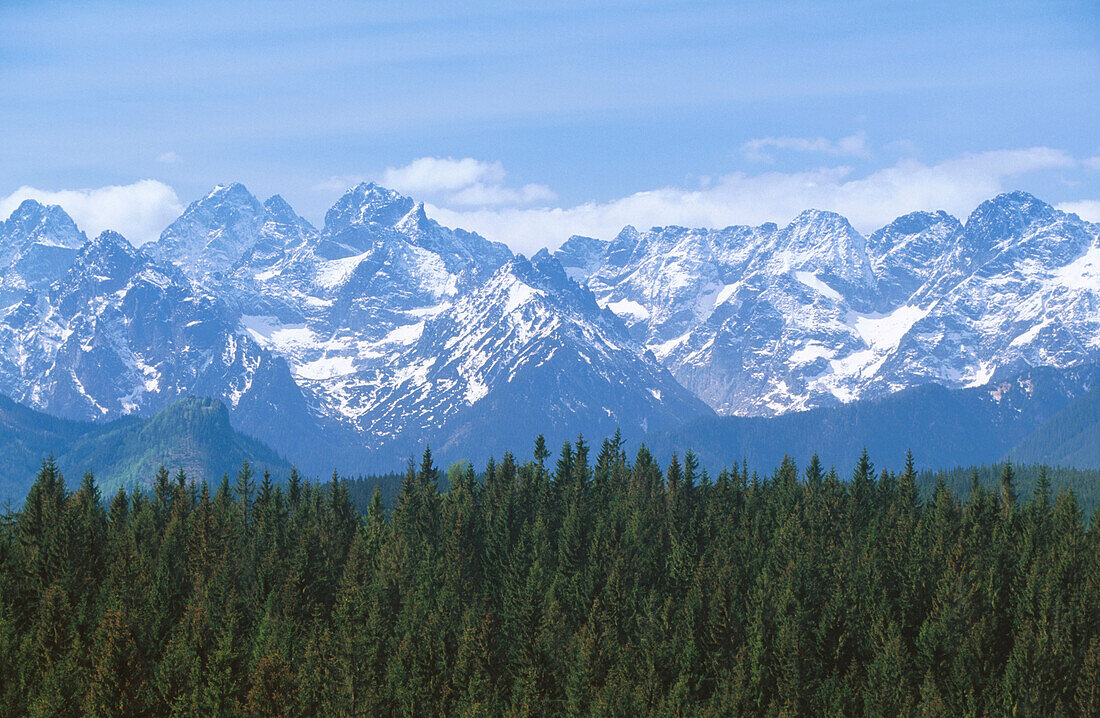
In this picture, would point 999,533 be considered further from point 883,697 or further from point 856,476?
point 883,697

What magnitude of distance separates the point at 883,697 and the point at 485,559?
59.1 metres

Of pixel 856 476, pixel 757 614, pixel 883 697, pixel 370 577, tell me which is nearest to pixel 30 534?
pixel 370 577

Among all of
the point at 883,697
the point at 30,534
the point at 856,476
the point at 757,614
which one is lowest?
the point at 883,697

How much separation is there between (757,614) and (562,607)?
24.0m

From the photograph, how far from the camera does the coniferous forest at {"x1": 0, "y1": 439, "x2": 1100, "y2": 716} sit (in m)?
128

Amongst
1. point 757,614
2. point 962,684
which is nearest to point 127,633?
point 757,614

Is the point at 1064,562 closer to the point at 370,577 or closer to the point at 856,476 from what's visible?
the point at 856,476

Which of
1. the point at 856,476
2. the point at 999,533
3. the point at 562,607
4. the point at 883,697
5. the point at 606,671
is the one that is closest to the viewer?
the point at 883,697

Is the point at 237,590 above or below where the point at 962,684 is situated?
above

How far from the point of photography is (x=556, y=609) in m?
142

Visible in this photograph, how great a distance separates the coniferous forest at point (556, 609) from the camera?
128 m

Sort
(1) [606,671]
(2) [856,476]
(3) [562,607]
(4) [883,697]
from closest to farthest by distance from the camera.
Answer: (4) [883,697], (1) [606,671], (3) [562,607], (2) [856,476]

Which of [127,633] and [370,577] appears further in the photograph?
[370,577]

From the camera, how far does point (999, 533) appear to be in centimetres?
16175
